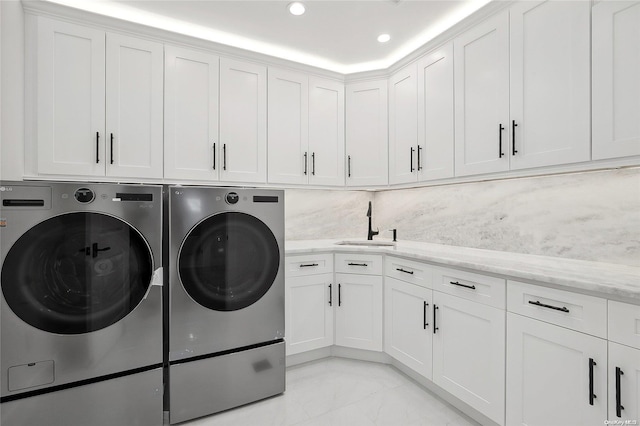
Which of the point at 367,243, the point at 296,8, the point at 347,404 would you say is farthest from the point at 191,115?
the point at 347,404

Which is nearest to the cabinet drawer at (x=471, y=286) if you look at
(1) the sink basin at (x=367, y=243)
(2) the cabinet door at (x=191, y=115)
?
(1) the sink basin at (x=367, y=243)

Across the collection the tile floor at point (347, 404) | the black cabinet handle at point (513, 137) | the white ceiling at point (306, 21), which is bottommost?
the tile floor at point (347, 404)

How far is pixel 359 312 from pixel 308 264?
0.60 m

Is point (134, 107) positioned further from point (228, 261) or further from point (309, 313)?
point (309, 313)

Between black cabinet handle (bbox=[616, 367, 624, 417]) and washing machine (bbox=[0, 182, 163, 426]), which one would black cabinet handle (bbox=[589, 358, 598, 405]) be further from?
washing machine (bbox=[0, 182, 163, 426])

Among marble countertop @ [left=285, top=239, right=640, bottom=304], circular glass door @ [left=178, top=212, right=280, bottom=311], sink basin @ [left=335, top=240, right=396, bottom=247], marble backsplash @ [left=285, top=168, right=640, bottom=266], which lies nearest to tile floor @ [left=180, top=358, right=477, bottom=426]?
circular glass door @ [left=178, top=212, right=280, bottom=311]

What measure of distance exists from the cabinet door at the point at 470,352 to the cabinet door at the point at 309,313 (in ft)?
2.92

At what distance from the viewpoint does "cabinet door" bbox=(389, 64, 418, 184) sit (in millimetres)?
2650

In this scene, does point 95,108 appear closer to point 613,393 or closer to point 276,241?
point 276,241

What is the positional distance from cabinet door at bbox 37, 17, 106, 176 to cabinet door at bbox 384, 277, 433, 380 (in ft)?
7.59

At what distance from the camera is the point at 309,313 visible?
2.51 metres

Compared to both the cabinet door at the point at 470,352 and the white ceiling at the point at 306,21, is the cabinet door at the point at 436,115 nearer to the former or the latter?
the white ceiling at the point at 306,21

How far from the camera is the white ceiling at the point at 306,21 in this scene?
2105 millimetres

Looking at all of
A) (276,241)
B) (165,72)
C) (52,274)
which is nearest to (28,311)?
(52,274)
